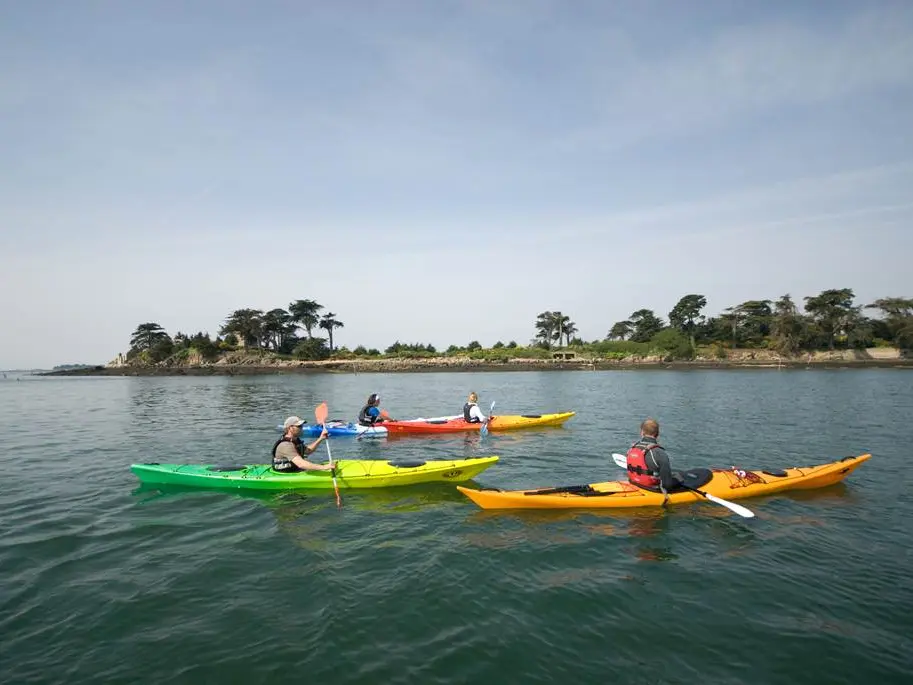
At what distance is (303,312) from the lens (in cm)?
9462

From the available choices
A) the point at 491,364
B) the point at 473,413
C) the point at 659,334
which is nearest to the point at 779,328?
the point at 659,334

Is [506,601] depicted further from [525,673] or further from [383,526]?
[383,526]

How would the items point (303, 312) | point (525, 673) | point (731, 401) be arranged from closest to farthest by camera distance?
point (525, 673)
point (731, 401)
point (303, 312)

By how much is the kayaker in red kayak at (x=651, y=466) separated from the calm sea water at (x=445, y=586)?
526mm

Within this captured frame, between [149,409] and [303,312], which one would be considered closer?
[149,409]

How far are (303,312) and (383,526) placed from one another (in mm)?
91367

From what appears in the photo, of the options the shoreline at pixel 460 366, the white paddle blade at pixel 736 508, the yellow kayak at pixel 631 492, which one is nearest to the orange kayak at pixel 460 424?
the yellow kayak at pixel 631 492

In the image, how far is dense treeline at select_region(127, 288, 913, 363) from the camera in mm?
78562

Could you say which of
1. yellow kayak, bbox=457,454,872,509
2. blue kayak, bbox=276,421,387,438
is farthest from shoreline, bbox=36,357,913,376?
yellow kayak, bbox=457,454,872,509

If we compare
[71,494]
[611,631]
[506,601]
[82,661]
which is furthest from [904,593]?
[71,494]

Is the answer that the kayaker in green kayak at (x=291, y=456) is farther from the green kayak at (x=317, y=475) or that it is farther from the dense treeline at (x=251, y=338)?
the dense treeline at (x=251, y=338)

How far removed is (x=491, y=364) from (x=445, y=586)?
77.0 m

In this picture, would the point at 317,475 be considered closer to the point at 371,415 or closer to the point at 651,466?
the point at 651,466

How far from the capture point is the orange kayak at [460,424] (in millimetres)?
18250
